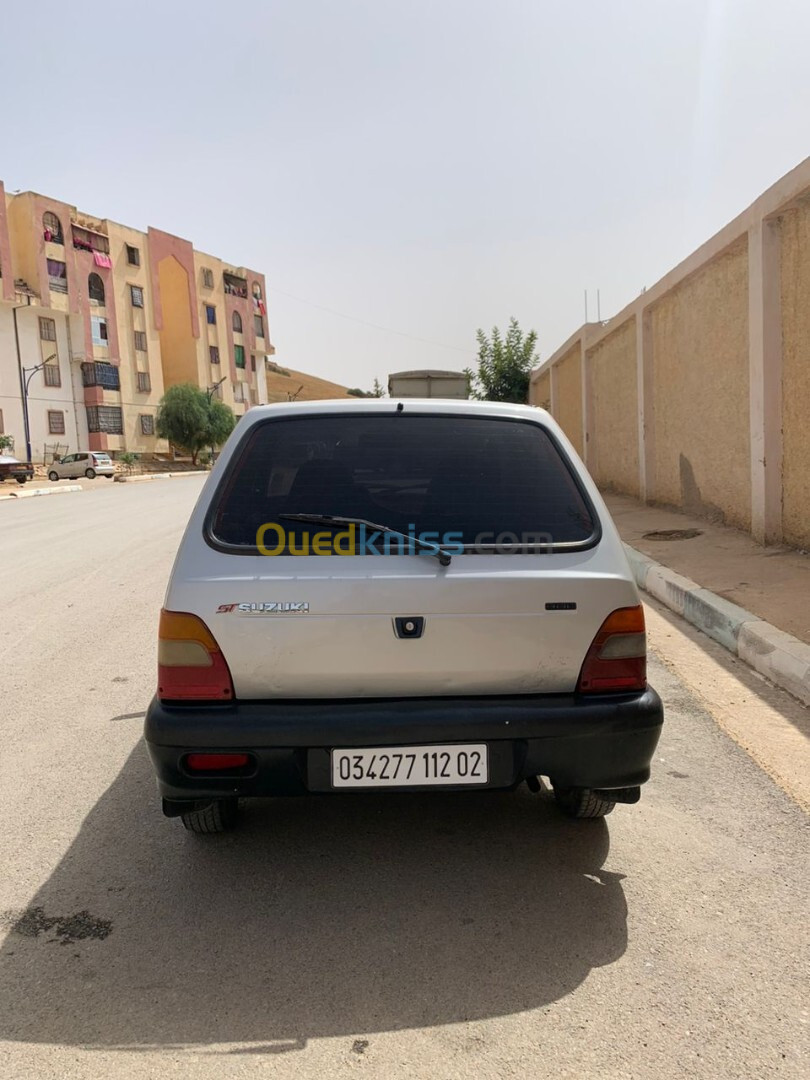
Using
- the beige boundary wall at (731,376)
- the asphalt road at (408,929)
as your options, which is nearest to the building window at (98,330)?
the beige boundary wall at (731,376)

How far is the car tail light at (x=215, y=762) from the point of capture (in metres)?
2.53

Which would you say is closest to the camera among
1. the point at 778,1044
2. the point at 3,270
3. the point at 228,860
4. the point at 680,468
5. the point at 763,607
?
the point at 778,1044

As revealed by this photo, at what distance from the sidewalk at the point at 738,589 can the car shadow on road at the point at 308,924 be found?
239 centimetres

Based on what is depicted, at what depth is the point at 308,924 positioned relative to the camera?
97.5 inches

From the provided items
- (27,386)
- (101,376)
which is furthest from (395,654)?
(101,376)

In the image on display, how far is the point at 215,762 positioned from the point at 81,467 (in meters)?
43.9

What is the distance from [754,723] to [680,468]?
7991 mm

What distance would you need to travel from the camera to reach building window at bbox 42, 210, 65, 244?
162ft

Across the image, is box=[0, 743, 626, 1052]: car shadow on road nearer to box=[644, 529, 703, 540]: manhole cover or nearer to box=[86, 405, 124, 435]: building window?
box=[644, 529, 703, 540]: manhole cover

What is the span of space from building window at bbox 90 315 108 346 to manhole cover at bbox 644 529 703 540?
5061 cm

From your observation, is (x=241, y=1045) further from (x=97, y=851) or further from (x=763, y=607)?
(x=763, y=607)

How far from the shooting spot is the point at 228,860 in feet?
9.48

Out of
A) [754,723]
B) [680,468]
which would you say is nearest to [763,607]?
[754,723]

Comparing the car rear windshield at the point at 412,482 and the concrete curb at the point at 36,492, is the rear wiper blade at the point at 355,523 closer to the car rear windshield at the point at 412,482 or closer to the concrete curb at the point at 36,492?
the car rear windshield at the point at 412,482
